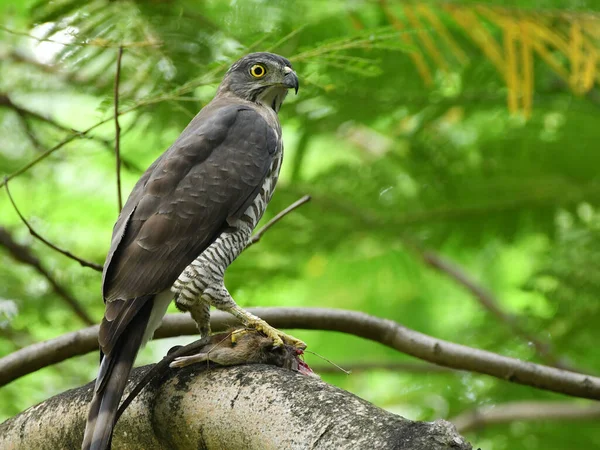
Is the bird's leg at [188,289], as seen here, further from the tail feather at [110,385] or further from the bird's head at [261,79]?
the bird's head at [261,79]

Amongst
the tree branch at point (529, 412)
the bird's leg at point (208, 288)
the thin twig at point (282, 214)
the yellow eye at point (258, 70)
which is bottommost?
the tree branch at point (529, 412)

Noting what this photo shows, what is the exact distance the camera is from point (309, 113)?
5137 mm

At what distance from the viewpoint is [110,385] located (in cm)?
262

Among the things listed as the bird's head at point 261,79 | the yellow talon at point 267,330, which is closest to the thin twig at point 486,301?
the bird's head at point 261,79

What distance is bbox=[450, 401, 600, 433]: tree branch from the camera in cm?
571

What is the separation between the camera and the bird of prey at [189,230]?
292 cm

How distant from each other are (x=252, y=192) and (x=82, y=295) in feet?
7.97

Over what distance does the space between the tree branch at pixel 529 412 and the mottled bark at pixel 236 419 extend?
11.9 ft

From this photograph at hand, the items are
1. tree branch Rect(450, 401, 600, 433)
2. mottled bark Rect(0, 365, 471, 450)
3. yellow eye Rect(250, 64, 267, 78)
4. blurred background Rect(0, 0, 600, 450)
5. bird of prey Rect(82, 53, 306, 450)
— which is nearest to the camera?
mottled bark Rect(0, 365, 471, 450)

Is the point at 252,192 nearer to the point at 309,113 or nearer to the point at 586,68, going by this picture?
the point at 309,113

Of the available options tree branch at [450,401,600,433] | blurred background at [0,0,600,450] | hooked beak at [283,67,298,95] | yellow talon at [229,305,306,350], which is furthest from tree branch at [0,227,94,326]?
tree branch at [450,401,600,433]

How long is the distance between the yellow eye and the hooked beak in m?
0.14

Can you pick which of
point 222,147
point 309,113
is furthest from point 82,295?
point 222,147

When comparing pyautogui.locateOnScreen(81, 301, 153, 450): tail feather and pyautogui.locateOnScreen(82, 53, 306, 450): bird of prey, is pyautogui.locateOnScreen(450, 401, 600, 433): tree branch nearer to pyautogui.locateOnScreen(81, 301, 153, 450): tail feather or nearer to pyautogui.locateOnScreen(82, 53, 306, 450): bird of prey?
pyautogui.locateOnScreen(82, 53, 306, 450): bird of prey
